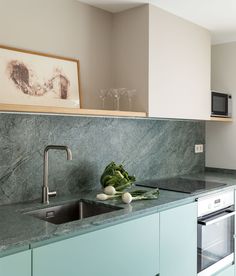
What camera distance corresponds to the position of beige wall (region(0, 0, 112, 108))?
6.68 ft

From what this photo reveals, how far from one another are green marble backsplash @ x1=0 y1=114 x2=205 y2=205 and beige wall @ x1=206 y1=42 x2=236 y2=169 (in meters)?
0.32

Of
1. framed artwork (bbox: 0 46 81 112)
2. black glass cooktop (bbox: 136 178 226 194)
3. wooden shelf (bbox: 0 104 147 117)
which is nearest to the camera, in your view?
wooden shelf (bbox: 0 104 147 117)

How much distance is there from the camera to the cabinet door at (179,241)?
6.68 ft

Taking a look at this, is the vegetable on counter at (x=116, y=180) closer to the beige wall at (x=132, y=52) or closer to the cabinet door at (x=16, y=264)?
the beige wall at (x=132, y=52)

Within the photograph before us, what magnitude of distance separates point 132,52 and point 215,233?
1.54 m

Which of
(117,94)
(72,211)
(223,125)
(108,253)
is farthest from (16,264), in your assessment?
(223,125)

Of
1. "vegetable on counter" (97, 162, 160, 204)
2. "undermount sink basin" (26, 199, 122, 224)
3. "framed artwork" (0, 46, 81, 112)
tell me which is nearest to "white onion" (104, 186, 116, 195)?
"vegetable on counter" (97, 162, 160, 204)

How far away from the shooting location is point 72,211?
84.0 inches

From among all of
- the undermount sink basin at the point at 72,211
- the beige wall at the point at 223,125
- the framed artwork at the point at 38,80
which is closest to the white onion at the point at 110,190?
the undermount sink basin at the point at 72,211

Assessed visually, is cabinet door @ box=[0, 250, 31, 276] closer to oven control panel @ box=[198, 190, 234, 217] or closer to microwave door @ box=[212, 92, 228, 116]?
oven control panel @ box=[198, 190, 234, 217]

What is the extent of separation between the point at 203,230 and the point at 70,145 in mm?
1140

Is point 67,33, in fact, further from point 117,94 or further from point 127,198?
point 127,198

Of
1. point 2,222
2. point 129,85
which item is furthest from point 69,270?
point 129,85

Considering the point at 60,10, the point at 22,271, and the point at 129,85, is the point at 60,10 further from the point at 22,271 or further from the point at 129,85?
the point at 22,271
